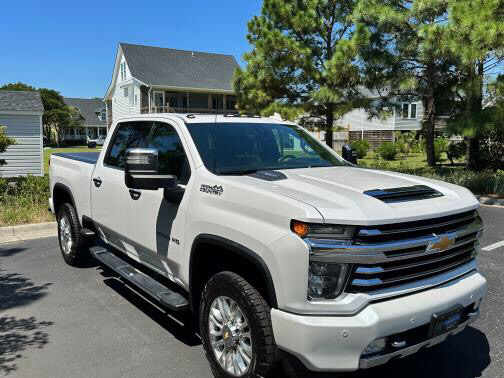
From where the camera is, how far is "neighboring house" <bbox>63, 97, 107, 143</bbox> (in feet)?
242

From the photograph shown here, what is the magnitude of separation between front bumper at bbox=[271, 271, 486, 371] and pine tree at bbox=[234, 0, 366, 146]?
1260cm

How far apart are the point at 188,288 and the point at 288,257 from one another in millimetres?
1263

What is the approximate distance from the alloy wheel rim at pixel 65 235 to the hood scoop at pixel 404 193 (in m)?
4.29

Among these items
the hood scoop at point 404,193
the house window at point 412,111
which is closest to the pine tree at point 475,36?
the hood scoop at point 404,193

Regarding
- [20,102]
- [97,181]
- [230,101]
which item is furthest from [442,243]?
[230,101]

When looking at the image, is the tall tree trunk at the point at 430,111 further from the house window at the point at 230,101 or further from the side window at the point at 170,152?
the house window at the point at 230,101

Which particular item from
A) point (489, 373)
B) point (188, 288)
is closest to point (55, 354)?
point (188, 288)

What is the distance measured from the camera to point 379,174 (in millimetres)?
3742

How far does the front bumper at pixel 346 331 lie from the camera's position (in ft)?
8.29

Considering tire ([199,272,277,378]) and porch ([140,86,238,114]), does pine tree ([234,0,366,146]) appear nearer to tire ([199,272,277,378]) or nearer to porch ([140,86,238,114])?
tire ([199,272,277,378])

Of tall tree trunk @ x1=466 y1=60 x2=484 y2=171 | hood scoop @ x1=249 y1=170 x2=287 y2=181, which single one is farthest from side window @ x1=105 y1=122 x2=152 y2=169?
tall tree trunk @ x1=466 y1=60 x2=484 y2=171

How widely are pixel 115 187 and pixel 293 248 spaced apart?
8.53 ft

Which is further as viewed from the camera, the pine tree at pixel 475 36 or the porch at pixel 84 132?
the porch at pixel 84 132

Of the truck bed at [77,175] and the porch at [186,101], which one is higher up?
the porch at [186,101]
